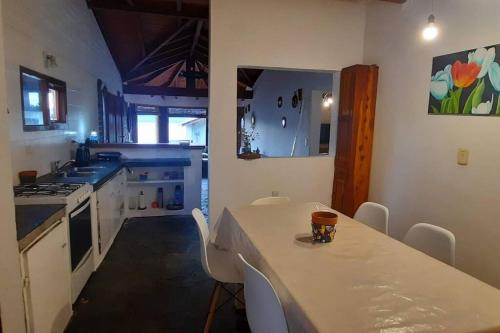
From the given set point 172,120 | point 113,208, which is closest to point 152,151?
point 113,208

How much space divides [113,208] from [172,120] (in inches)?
287

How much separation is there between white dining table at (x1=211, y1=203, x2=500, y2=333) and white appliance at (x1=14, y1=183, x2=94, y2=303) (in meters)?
1.20

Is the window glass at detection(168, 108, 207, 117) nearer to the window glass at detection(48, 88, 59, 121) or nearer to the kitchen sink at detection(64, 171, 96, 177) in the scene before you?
the window glass at detection(48, 88, 59, 121)

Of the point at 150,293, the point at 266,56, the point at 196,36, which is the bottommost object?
the point at 150,293

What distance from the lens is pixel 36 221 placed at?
1635 mm

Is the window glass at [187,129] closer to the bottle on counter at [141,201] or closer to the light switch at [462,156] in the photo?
the bottle on counter at [141,201]

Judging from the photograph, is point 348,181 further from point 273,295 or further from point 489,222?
point 273,295

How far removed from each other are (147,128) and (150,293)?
8.50 metres

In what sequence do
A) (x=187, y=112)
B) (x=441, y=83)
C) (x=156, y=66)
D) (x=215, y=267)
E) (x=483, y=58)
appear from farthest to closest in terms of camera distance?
1. (x=187, y=112)
2. (x=156, y=66)
3. (x=441, y=83)
4. (x=483, y=58)
5. (x=215, y=267)

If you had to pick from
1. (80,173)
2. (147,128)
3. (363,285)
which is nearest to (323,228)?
(363,285)

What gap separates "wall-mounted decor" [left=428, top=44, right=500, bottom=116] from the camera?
208 cm

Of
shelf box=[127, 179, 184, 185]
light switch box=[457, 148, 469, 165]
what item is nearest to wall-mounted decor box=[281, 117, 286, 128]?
shelf box=[127, 179, 184, 185]

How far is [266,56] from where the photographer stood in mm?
3289

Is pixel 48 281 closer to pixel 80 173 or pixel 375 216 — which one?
pixel 80 173
